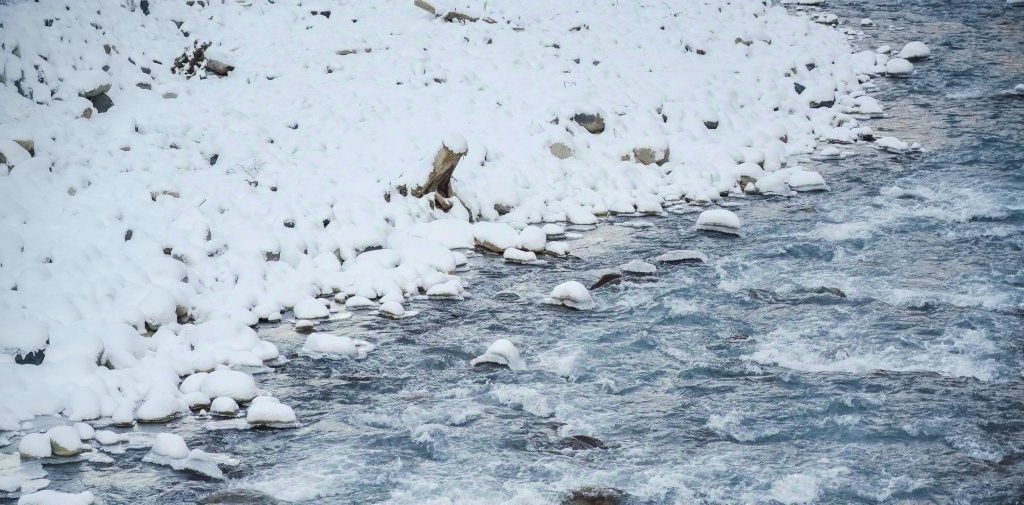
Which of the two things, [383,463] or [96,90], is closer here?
[383,463]

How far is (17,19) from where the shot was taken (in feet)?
44.0

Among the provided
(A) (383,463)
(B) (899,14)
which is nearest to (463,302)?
(A) (383,463)

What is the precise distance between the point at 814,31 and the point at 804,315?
14328mm

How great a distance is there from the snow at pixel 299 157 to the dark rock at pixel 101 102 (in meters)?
0.13

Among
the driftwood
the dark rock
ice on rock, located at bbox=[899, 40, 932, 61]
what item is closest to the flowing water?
the driftwood

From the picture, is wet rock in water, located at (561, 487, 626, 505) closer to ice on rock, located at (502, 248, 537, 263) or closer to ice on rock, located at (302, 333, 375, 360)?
ice on rock, located at (302, 333, 375, 360)

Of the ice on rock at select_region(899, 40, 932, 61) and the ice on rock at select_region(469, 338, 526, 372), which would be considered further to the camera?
the ice on rock at select_region(899, 40, 932, 61)

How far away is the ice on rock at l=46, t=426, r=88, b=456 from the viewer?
6.83m

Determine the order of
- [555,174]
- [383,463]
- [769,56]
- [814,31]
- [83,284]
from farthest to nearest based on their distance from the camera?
[814,31], [769,56], [555,174], [83,284], [383,463]

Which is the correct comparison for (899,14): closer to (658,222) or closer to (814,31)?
(814,31)

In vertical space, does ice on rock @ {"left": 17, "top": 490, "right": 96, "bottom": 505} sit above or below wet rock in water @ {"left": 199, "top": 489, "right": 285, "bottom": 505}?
above

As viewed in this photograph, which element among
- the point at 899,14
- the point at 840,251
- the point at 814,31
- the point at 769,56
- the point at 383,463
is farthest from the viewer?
the point at 899,14

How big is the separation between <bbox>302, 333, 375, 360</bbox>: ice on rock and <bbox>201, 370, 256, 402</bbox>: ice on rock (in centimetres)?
101

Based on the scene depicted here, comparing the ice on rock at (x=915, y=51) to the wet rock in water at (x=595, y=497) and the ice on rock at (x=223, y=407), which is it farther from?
the ice on rock at (x=223, y=407)
